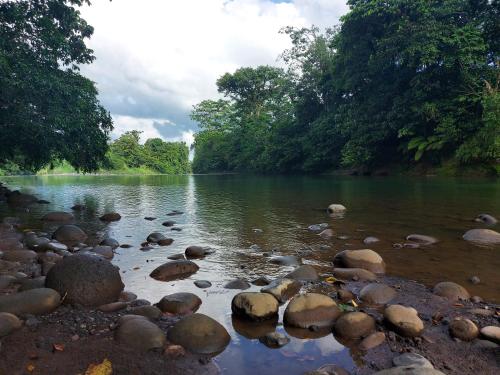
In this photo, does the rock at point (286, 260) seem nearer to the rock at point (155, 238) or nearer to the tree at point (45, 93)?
the rock at point (155, 238)

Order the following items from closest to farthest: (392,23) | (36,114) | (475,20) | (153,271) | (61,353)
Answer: (61,353) → (153,271) → (36,114) → (475,20) → (392,23)

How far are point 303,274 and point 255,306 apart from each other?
64.6 inches

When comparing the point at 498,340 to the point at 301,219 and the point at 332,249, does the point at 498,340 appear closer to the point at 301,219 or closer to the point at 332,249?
the point at 332,249

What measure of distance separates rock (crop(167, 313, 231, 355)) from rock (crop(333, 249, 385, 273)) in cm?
301

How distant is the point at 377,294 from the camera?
4688 millimetres

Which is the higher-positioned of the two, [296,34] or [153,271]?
[296,34]

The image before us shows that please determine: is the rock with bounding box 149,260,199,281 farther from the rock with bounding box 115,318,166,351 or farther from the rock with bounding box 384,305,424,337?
the rock with bounding box 384,305,424,337

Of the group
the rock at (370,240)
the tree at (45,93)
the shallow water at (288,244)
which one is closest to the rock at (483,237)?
the shallow water at (288,244)

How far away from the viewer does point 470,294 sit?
478cm

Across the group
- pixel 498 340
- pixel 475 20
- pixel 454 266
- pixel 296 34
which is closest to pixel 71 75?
pixel 454 266

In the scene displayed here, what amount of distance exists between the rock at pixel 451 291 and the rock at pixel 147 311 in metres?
3.69

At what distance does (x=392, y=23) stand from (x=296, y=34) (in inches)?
722

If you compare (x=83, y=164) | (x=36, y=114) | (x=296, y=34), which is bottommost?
(x=83, y=164)

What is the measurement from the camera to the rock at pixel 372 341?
3.53 metres
